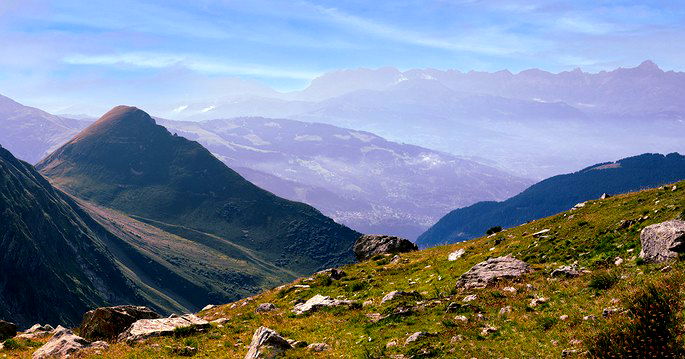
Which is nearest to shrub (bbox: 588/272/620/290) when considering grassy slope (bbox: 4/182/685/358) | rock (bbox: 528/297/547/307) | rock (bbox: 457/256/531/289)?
grassy slope (bbox: 4/182/685/358)

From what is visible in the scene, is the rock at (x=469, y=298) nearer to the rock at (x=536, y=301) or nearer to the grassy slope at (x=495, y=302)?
the grassy slope at (x=495, y=302)

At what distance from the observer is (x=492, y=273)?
2816cm

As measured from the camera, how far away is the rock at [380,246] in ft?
216

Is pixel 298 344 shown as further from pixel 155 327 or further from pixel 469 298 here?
pixel 155 327

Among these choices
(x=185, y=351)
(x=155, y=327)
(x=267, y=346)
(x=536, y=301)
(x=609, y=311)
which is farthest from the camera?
(x=155, y=327)

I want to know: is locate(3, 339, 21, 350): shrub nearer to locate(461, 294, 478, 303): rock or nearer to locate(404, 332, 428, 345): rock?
locate(404, 332, 428, 345): rock

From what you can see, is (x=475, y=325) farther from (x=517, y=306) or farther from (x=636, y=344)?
(x=636, y=344)

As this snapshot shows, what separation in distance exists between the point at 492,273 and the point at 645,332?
15184 mm

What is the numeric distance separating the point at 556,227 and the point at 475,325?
2292cm

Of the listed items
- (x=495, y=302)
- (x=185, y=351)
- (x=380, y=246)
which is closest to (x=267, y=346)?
(x=185, y=351)

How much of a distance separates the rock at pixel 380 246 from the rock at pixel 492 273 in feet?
109

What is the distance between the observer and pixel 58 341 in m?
24.1

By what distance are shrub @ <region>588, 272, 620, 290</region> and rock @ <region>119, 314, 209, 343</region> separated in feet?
68.7

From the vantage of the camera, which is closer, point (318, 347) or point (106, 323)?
point (318, 347)
